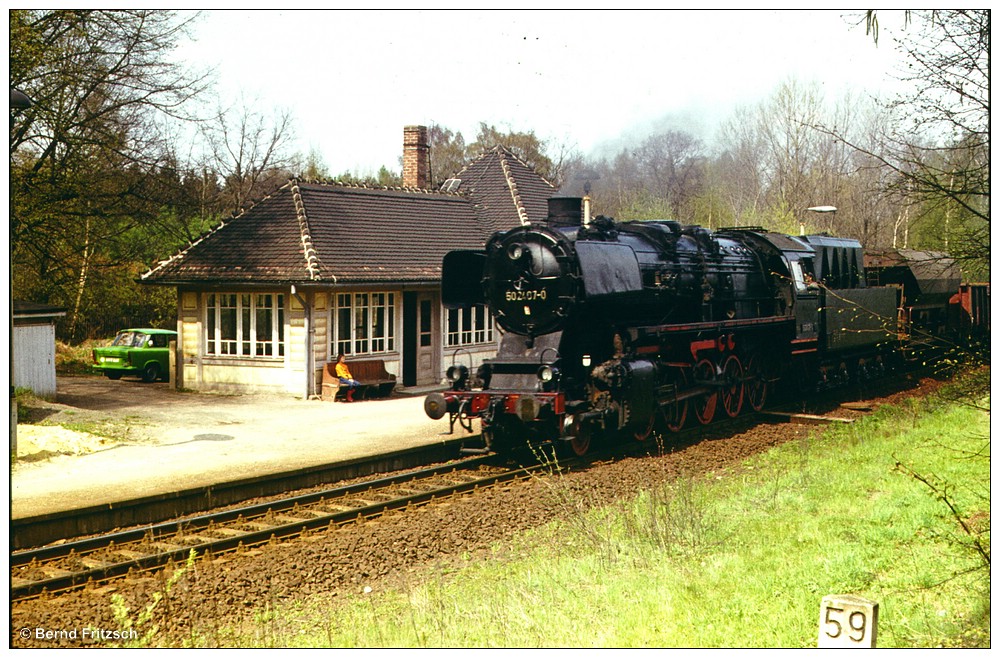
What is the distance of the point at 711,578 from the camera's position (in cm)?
682

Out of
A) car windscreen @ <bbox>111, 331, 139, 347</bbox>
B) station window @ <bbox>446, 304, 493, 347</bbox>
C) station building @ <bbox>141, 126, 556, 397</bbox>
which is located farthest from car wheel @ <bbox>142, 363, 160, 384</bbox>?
station window @ <bbox>446, 304, 493, 347</bbox>

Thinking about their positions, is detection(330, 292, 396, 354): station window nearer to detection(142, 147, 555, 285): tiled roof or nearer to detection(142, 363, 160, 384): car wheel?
detection(142, 147, 555, 285): tiled roof

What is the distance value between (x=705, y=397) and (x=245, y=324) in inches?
403

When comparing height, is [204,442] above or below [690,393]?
below

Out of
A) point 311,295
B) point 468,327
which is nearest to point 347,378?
point 311,295

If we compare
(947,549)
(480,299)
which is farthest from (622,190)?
(947,549)

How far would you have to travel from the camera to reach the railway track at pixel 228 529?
8.12m

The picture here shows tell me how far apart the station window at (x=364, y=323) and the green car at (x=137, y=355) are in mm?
4756

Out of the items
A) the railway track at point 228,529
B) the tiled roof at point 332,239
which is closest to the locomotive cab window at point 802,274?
the railway track at point 228,529

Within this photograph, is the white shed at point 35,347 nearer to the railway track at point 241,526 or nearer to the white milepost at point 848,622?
the railway track at point 241,526

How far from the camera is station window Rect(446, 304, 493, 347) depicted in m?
→ 22.9

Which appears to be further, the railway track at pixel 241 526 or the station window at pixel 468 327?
the station window at pixel 468 327

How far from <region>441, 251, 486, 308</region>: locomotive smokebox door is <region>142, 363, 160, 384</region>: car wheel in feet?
37.8

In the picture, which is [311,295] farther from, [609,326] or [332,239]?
[609,326]
